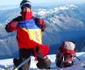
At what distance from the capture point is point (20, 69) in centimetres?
703

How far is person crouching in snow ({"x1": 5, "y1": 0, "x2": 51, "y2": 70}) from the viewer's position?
6.98 meters

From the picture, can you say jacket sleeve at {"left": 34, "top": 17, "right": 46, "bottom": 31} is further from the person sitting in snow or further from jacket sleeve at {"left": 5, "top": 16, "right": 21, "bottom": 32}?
the person sitting in snow

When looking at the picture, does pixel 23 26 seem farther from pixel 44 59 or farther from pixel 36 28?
pixel 44 59

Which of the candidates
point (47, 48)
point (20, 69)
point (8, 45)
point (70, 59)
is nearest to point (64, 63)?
point (70, 59)

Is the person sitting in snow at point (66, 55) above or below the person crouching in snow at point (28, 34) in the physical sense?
below

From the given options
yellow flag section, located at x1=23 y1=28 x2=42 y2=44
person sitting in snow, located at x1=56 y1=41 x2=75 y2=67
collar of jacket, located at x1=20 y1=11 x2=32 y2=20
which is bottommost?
person sitting in snow, located at x1=56 y1=41 x2=75 y2=67

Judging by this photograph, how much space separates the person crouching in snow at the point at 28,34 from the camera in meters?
6.98

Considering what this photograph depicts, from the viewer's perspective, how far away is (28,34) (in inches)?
275

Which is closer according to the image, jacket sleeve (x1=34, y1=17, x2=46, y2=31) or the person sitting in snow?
jacket sleeve (x1=34, y1=17, x2=46, y2=31)

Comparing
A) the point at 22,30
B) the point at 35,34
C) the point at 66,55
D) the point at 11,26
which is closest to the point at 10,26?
the point at 11,26

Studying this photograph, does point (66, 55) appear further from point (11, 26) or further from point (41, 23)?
point (11, 26)

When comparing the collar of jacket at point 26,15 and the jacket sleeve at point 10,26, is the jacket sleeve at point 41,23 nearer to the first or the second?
the collar of jacket at point 26,15

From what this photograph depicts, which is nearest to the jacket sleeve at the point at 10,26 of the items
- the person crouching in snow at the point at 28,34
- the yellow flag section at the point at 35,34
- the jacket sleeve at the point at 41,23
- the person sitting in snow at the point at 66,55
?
the person crouching in snow at the point at 28,34

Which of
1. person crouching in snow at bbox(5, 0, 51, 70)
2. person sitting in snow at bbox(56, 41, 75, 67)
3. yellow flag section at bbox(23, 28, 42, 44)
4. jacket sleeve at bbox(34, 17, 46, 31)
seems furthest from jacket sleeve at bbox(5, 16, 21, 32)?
person sitting in snow at bbox(56, 41, 75, 67)
